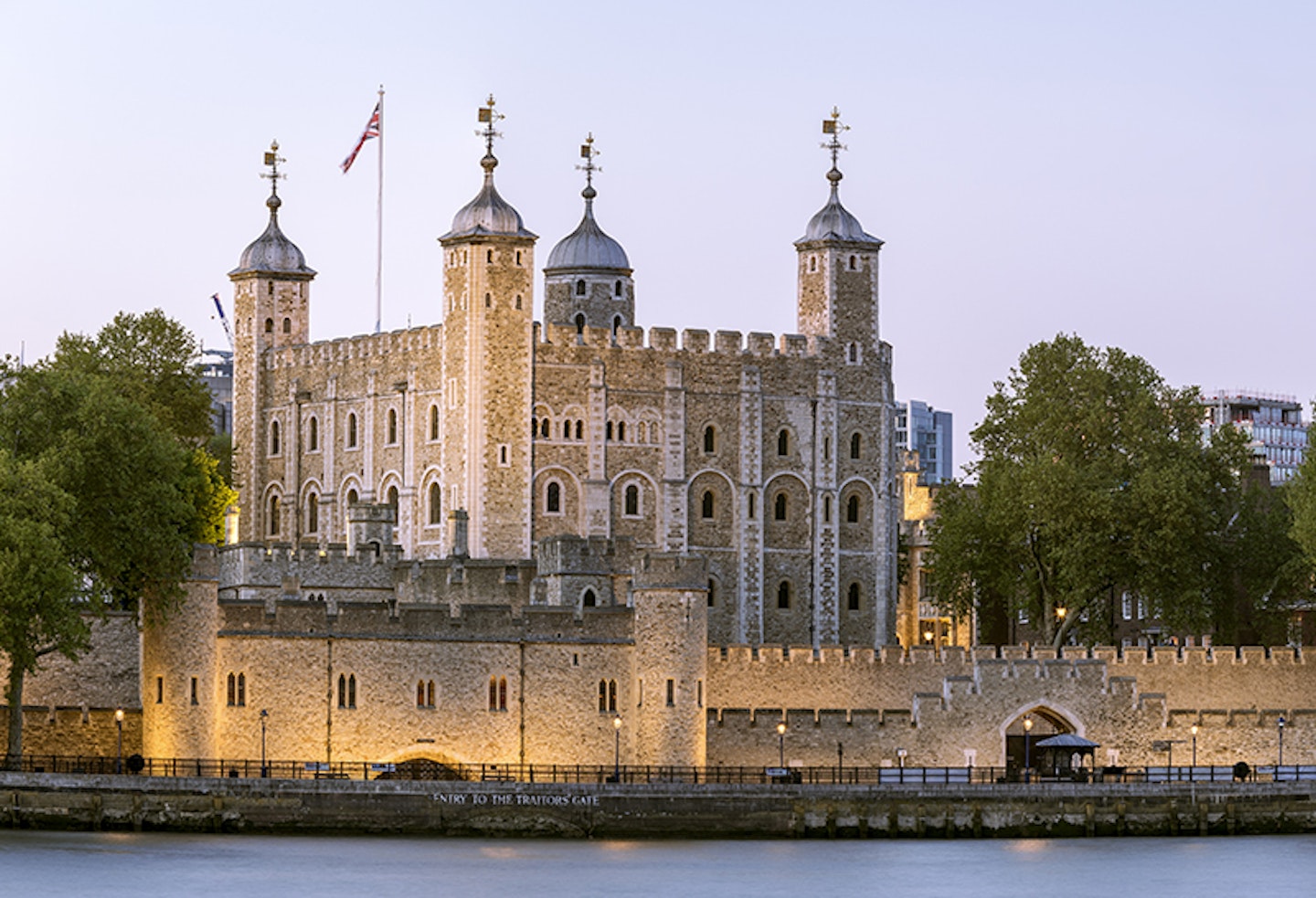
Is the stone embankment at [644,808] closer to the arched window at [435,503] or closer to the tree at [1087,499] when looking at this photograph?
the tree at [1087,499]

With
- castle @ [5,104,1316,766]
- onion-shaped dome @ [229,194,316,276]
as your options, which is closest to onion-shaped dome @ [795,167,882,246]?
castle @ [5,104,1316,766]

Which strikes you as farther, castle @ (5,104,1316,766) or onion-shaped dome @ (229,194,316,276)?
onion-shaped dome @ (229,194,316,276)

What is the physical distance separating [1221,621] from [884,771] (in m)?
24.2

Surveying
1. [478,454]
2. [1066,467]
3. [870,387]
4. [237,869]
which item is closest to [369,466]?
[478,454]

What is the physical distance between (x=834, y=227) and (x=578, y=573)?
25876 mm

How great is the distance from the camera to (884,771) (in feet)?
258

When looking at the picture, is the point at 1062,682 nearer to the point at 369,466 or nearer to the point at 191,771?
the point at 191,771

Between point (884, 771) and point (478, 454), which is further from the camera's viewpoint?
point (478, 454)

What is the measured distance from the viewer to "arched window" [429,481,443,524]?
10350 cm

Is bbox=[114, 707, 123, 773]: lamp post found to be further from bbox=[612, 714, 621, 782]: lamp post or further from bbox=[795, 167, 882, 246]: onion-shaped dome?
bbox=[795, 167, 882, 246]: onion-shaped dome

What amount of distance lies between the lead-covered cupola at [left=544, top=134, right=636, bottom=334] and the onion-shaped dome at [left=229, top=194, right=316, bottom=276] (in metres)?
8.17

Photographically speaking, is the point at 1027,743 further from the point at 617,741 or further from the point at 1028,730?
the point at 617,741

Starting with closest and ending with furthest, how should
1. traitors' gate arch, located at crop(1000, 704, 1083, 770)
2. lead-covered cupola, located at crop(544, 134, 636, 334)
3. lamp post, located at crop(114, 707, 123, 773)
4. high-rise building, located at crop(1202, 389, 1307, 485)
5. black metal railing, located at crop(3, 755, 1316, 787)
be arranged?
black metal railing, located at crop(3, 755, 1316, 787) < lamp post, located at crop(114, 707, 123, 773) < traitors' gate arch, located at crop(1000, 704, 1083, 770) < lead-covered cupola, located at crop(544, 134, 636, 334) < high-rise building, located at crop(1202, 389, 1307, 485)

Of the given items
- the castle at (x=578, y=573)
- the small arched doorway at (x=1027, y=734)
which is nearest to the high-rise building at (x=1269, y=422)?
the castle at (x=578, y=573)
